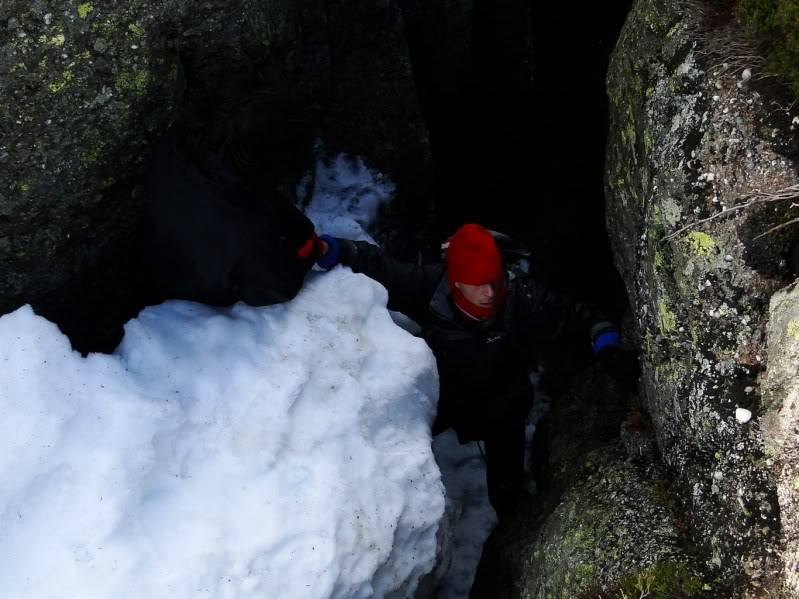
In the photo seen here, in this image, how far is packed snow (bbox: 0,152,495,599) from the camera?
346cm

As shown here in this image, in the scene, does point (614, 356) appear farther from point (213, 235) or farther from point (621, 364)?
point (213, 235)

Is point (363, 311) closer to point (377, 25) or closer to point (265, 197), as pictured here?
point (265, 197)

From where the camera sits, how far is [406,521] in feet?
14.0

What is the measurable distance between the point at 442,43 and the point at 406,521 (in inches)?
179

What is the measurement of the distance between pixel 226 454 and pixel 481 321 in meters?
2.19

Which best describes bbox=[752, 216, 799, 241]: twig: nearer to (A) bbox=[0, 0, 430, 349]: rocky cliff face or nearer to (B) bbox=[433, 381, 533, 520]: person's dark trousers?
(B) bbox=[433, 381, 533, 520]: person's dark trousers

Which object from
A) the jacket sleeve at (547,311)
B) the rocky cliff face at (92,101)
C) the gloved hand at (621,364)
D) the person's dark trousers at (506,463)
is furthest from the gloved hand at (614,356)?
the rocky cliff face at (92,101)

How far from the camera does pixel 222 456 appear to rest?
387 centimetres

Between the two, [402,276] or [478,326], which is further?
[402,276]

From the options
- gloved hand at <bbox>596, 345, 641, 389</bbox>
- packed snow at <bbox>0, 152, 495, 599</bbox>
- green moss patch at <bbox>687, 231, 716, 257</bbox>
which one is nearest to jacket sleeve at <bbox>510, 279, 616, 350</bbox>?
gloved hand at <bbox>596, 345, 641, 389</bbox>

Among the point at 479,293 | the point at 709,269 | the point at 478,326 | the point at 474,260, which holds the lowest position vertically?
the point at 478,326

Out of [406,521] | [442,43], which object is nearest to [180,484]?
[406,521]

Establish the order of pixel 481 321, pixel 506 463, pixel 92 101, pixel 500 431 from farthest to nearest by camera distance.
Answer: pixel 506 463, pixel 500 431, pixel 481 321, pixel 92 101

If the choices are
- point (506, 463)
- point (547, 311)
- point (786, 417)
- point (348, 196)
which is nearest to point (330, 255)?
point (348, 196)
